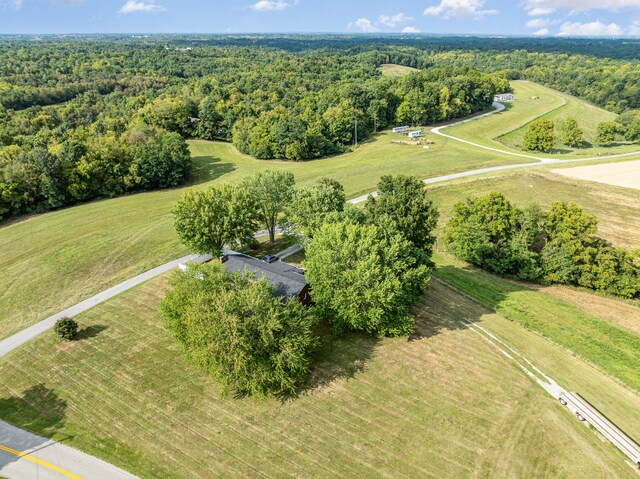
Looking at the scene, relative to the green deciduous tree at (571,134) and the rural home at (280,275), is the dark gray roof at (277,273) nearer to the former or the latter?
the rural home at (280,275)

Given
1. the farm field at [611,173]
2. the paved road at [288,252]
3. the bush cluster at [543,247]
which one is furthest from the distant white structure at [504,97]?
the paved road at [288,252]

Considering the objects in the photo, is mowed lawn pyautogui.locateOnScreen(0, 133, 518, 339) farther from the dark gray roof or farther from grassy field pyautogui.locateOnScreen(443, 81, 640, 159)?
grassy field pyautogui.locateOnScreen(443, 81, 640, 159)

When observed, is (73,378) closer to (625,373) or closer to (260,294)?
(260,294)

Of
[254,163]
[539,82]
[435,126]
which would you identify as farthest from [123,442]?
[539,82]

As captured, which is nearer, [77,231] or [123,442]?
[123,442]

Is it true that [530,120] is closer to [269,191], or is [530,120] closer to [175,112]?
[269,191]

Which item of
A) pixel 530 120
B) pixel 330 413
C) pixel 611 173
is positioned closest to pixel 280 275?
pixel 330 413

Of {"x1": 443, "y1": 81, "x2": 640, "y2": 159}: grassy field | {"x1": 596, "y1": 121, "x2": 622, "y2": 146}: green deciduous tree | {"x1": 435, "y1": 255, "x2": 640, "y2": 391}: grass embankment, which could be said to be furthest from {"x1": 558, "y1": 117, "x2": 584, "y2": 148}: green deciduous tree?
{"x1": 435, "y1": 255, "x2": 640, "y2": 391}: grass embankment
